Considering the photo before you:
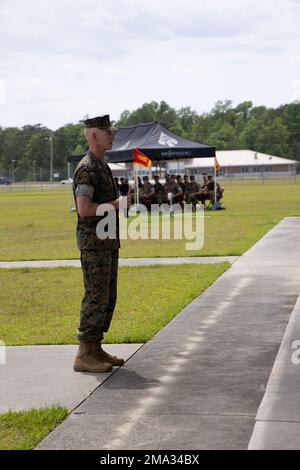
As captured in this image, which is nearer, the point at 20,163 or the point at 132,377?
the point at 132,377

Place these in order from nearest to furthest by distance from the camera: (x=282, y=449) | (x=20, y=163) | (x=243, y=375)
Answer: (x=282, y=449) < (x=243, y=375) < (x=20, y=163)

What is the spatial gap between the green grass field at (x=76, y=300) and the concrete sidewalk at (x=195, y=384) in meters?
0.35

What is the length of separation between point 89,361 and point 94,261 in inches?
30.2

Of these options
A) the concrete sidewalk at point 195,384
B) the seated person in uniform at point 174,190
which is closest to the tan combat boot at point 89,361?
the concrete sidewalk at point 195,384

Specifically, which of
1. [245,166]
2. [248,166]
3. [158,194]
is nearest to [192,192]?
[158,194]

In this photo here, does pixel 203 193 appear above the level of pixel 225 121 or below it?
below

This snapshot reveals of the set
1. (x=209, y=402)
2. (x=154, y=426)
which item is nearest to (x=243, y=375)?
(x=209, y=402)

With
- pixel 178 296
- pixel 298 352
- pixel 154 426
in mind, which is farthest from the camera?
pixel 178 296

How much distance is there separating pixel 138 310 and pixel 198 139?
163m

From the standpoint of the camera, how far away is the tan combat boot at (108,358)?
6545 millimetres

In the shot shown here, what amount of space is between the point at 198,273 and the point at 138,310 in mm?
3219

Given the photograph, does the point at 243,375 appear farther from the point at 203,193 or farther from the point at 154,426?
the point at 203,193

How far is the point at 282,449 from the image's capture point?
446 centimetres

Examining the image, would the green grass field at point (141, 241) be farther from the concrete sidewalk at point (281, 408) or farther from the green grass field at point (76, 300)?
the concrete sidewalk at point (281, 408)
